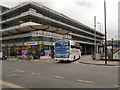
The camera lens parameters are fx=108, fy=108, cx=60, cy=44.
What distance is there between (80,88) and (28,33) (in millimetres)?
33320

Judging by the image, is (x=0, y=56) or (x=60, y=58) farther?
(x=0, y=56)

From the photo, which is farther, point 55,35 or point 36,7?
point 55,35

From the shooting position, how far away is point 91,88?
511 cm

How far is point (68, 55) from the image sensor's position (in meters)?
17.2

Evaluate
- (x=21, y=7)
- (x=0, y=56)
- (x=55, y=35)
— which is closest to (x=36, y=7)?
(x=21, y=7)

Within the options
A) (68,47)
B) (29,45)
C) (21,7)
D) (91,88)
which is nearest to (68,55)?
(68,47)

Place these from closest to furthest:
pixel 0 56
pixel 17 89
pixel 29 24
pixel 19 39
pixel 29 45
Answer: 1. pixel 17 89
2. pixel 0 56
3. pixel 29 24
4. pixel 29 45
5. pixel 19 39

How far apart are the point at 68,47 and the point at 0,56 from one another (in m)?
19.1

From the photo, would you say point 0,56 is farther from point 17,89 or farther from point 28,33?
point 17,89

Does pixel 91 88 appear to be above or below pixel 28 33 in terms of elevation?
below

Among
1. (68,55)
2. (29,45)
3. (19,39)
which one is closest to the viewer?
(68,55)

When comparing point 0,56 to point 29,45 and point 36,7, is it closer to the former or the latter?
point 29,45

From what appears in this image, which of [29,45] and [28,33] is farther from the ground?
[28,33]

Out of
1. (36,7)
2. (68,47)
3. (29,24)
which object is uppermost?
(36,7)
